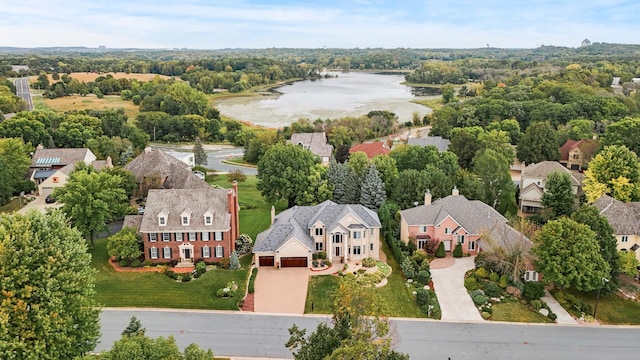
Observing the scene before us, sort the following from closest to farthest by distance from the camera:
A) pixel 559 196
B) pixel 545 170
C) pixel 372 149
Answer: pixel 559 196 < pixel 545 170 < pixel 372 149

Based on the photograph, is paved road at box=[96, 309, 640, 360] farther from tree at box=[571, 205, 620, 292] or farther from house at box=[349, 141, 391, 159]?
house at box=[349, 141, 391, 159]

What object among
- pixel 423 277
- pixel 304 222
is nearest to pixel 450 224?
pixel 423 277

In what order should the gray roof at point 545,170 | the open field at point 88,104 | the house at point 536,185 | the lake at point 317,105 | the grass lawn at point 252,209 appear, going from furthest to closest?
the lake at point 317,105, the open field at point 88,104, the gray roof at point 545,170, the house at point 536,185, the grass lawn at point 252,209

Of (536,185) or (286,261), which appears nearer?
(286,261)

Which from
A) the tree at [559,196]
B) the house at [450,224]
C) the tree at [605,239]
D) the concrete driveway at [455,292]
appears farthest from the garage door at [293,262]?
the tree at [559,196]

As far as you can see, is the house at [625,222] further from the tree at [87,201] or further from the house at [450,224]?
the tree at [87,201]

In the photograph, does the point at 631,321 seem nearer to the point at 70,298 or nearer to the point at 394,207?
the point at 394,207

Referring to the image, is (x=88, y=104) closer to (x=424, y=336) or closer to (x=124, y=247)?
(x=124, y=247)
